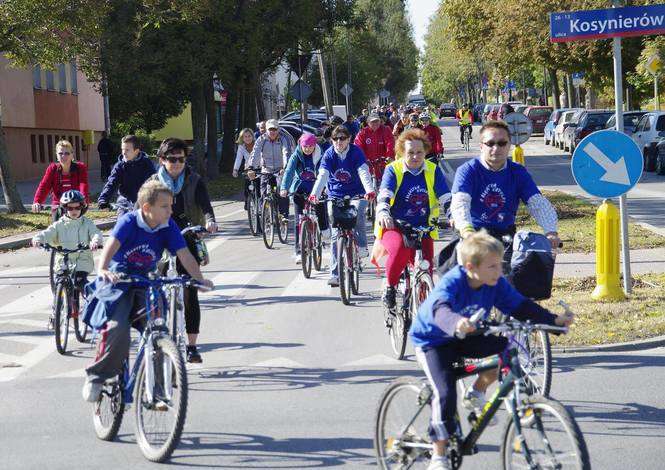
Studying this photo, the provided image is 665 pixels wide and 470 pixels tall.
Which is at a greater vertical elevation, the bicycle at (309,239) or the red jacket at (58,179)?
the red jacket at (58,179)

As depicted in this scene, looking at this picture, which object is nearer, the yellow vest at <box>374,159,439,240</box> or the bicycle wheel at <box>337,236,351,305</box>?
the yellow vest at <box>374,159,439,240</box>

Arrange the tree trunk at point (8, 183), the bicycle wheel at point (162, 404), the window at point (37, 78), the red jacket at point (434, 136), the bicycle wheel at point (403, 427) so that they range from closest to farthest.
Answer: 1. the bicycle wheel at point (403, 427)
2. the bicycle wheel at point (162, 404)
3. the red jacket at point (434, 136)
4. the tree trunk at point (8, 183)
5. the window at point (37, 78)

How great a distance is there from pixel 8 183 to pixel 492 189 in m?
20.6

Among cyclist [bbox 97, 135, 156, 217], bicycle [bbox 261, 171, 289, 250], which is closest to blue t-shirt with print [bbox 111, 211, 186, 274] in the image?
cyclist [bbox 97, 135, 156, 217]

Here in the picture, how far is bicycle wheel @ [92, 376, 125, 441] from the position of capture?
705cm

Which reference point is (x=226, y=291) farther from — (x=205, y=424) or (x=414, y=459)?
(x=414, y=459)

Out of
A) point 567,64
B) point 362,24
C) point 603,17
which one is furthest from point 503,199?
point 567,64

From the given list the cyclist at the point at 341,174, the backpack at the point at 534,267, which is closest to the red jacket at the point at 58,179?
the cyclist at the point at 341,174

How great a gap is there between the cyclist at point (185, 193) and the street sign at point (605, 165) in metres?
3.45

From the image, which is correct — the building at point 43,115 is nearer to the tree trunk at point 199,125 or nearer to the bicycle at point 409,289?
the tree trunk at point 199,125

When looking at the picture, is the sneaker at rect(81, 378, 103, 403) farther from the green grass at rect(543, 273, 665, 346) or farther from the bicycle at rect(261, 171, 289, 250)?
the bicycle at rect(261, 171, 289, 250)

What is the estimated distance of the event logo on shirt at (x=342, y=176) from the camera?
43.7ft

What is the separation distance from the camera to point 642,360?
9180 mm

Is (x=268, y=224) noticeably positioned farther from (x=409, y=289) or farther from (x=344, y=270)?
(x=409, y=289)
